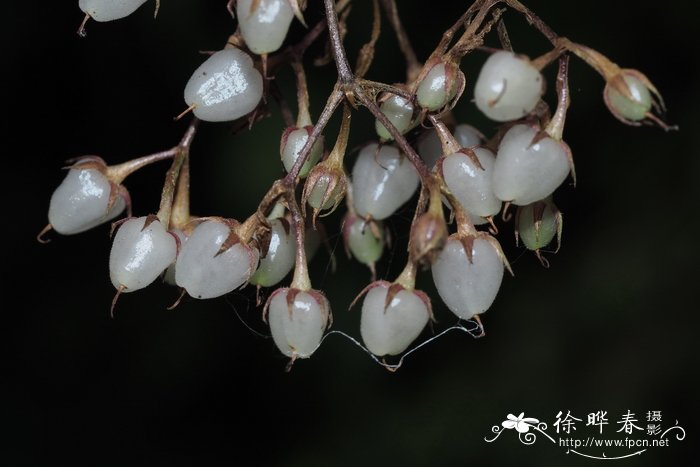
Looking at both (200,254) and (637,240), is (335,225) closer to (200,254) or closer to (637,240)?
(637,240)

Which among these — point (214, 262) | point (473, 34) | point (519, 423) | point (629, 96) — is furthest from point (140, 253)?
point (519, 423)

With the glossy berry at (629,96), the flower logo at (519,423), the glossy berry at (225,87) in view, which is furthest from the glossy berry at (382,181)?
the flower logo at (519,423)

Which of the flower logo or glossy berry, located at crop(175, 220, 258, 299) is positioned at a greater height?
the flower logo

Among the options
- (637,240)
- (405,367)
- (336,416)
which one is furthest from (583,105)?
(336,416)

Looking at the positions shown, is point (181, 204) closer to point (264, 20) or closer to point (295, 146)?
point (295, 146)

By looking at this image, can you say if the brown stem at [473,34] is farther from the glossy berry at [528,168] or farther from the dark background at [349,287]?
the dark background at [349,287]

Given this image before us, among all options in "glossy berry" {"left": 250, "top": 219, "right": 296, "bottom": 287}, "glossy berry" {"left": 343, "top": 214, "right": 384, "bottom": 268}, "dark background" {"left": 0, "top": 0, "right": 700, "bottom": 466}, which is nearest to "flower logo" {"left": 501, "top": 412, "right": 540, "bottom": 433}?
"dark background" {"left": 0, "top": 0, "right": 700, "bottom": 466}

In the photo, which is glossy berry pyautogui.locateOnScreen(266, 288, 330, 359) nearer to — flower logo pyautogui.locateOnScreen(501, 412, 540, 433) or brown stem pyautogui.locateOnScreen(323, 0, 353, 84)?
brown stem pyautogui.locateOnScreen(323, 0, 353, 84)
